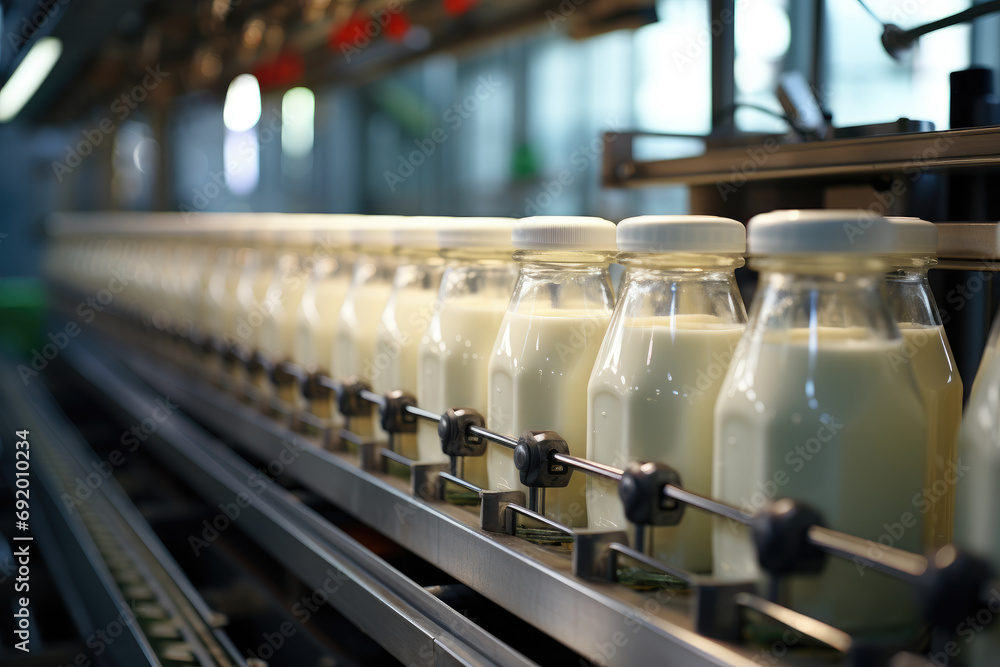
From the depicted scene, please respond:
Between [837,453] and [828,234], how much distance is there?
0.13 meters

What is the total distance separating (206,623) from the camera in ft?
4.08

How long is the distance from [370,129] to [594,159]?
10.3 ft

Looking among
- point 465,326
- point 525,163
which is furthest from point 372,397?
point 525,163

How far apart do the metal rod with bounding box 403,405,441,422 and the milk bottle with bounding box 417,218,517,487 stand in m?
0.02

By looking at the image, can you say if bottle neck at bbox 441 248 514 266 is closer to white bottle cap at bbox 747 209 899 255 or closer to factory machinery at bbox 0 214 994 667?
factory machinery at bbox 0 214 994 667

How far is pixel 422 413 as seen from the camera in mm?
909

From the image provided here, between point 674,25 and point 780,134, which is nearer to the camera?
point 780,134

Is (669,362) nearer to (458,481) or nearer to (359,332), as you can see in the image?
(458,481)

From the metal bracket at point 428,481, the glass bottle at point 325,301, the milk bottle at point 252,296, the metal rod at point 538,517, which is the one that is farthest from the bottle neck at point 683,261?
the milk bottle at point 252,296

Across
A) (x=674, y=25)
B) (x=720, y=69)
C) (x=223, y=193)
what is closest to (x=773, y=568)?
(x=720, y=69)

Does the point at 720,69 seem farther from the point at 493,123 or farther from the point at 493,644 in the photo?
the point at 493,123

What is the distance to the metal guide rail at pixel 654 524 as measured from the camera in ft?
1.45

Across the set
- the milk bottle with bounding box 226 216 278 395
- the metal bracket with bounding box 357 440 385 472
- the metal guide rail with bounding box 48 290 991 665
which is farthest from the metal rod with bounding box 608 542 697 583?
the milk bottle with bounding box 226 216 278 395

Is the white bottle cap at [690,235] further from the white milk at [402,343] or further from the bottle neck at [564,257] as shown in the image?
the white milk at [402,343]
